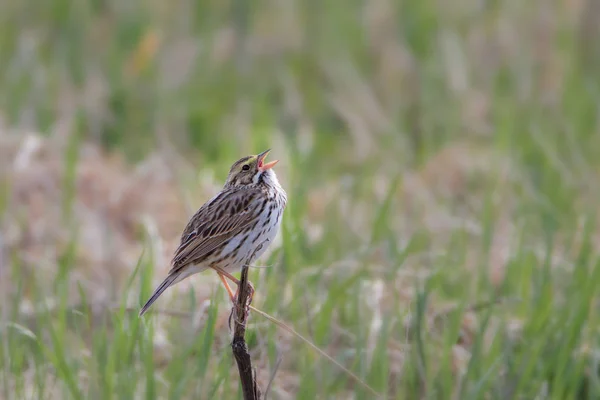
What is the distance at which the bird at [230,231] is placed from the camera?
473cm

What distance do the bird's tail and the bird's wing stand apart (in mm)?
34

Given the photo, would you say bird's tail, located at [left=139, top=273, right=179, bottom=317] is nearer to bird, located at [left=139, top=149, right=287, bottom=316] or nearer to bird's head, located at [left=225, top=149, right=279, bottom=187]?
bird, located at [left=139, top=149, right=287, bottom=316]

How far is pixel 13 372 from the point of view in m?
5.11

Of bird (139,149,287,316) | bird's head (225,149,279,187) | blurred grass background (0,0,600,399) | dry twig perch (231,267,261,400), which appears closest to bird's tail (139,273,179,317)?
bird (139,149,287,316)

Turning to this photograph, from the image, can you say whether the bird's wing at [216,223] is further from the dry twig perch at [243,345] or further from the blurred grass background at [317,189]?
the dry twig perch at [243,345]

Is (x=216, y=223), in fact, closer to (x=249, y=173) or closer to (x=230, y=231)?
(x=230, y=231)

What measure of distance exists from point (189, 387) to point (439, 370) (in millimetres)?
1156

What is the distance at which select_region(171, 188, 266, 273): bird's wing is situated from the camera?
475 cm

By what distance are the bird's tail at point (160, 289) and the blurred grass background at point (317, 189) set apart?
140 millimetres

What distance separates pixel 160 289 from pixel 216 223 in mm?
411

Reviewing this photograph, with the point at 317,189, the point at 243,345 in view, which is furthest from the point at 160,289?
the point at 317,189

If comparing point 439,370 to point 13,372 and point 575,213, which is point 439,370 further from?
point 575,213

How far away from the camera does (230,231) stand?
482 cm

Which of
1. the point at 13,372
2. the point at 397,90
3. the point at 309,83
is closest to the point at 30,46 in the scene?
the point at 309,83
